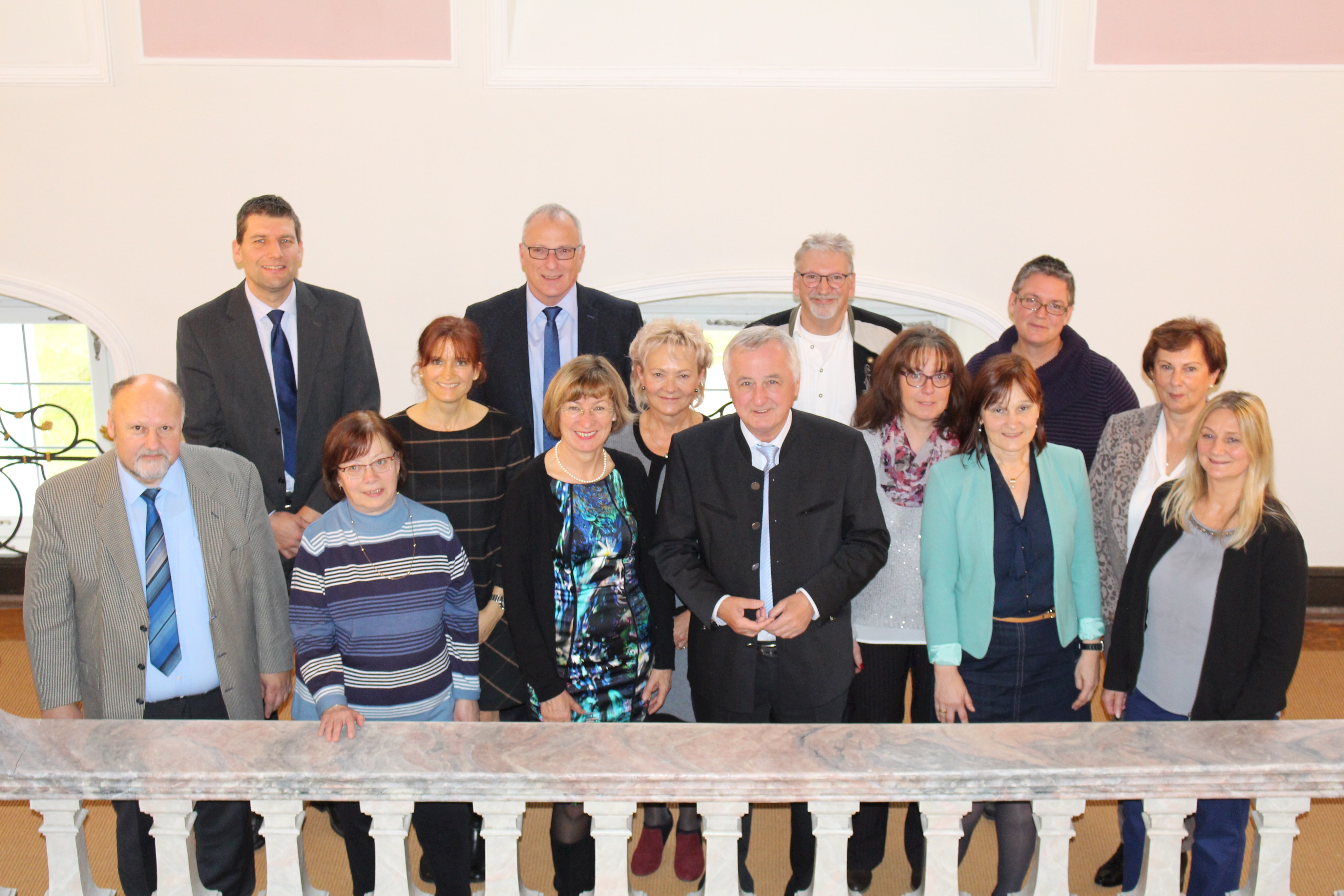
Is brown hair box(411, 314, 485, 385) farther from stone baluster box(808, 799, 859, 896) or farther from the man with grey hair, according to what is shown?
stone baluster box(808, 799, 859, 896)

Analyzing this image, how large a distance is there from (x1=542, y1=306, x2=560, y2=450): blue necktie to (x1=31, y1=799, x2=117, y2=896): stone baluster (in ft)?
5.94

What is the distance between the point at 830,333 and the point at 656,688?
135cm

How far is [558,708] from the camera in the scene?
8.05 feet

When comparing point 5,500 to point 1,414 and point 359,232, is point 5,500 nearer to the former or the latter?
point 1,414

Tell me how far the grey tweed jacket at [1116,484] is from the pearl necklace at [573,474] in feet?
4.48

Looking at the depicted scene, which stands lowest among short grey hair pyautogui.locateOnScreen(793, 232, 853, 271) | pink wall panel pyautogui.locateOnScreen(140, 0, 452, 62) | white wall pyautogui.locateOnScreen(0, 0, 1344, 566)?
short grey hair pyautogui.locateOnScreen(793, 232, 853, 271)

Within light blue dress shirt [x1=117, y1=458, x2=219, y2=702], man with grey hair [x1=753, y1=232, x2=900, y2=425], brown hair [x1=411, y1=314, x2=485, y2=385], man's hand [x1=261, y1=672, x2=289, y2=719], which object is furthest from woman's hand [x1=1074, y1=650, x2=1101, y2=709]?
light blue dress shirt [x1=117, y1=458, x2=219, y2=702]

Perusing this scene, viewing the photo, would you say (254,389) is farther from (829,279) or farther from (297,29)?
(297,29)

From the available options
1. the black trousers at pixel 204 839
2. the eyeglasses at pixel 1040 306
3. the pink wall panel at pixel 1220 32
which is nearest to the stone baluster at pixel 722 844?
the black trousers at pixel 204 839

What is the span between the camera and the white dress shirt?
316 centimetres

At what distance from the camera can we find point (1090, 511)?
2443 mm

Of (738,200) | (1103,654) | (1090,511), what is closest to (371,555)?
(1090,511)

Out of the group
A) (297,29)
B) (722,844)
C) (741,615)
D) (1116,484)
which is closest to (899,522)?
(741,615)

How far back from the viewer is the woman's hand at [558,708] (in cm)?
246
